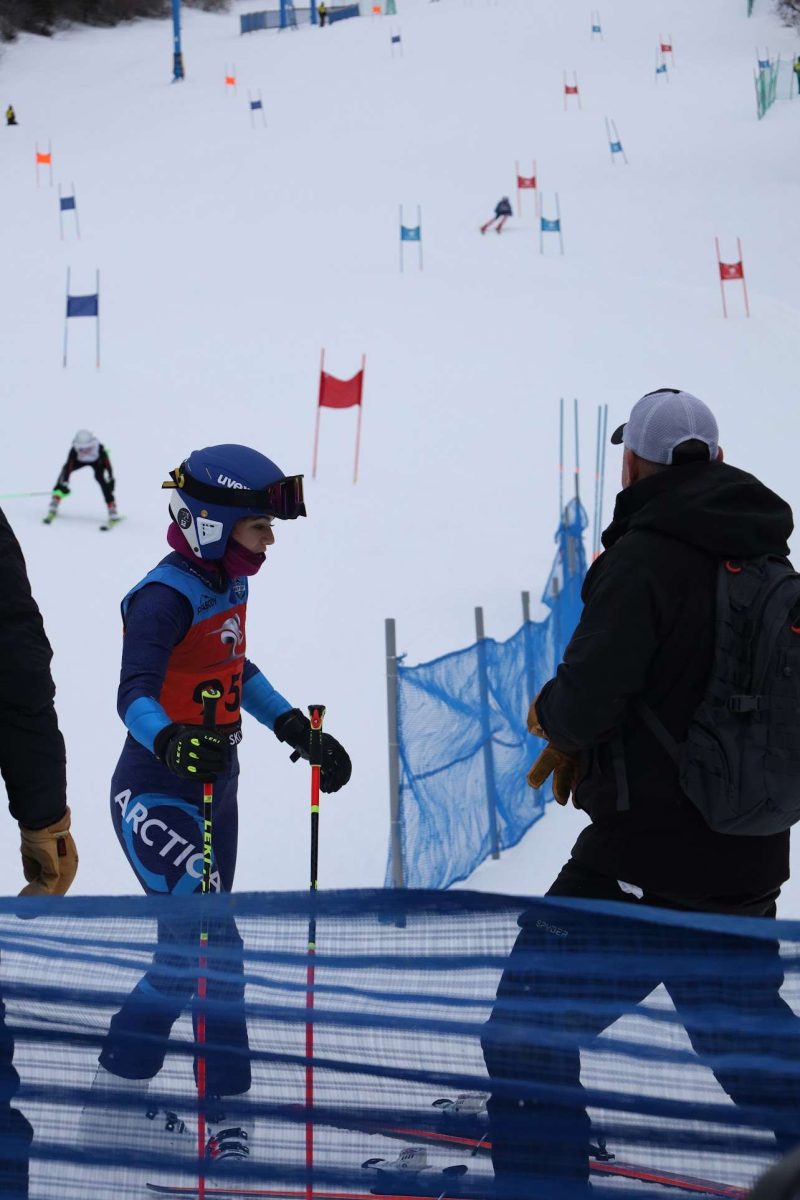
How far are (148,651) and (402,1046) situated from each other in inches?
53.2

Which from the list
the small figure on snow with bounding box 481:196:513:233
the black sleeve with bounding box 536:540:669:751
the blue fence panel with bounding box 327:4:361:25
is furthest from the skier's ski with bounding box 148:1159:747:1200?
the blue fence panel with bounding box 327:4:361:25

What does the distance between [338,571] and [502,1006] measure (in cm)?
1153

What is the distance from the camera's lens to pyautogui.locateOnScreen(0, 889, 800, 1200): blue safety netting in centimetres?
226

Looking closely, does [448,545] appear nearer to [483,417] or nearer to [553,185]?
[483,417]

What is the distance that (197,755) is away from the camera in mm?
3051

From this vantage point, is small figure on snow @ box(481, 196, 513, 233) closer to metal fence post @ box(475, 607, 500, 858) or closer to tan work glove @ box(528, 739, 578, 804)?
metal fence post @ box(475, 607, 500, 858)

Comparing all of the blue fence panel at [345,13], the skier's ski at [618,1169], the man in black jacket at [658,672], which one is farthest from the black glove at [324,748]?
the blue fence panel at [345,13]

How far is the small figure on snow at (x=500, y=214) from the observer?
1170 inches

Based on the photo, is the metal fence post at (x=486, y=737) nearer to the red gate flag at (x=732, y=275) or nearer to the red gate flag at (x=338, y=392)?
the red gate flag at (x=338, y=392)

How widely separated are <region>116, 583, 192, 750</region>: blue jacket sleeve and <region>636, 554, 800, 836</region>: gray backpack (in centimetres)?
121

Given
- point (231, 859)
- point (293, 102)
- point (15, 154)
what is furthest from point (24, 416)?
point (293, 102)

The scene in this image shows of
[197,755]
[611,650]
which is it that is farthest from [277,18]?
[611,650]

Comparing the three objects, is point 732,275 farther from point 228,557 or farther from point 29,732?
point 29,732

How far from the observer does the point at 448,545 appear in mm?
14914
